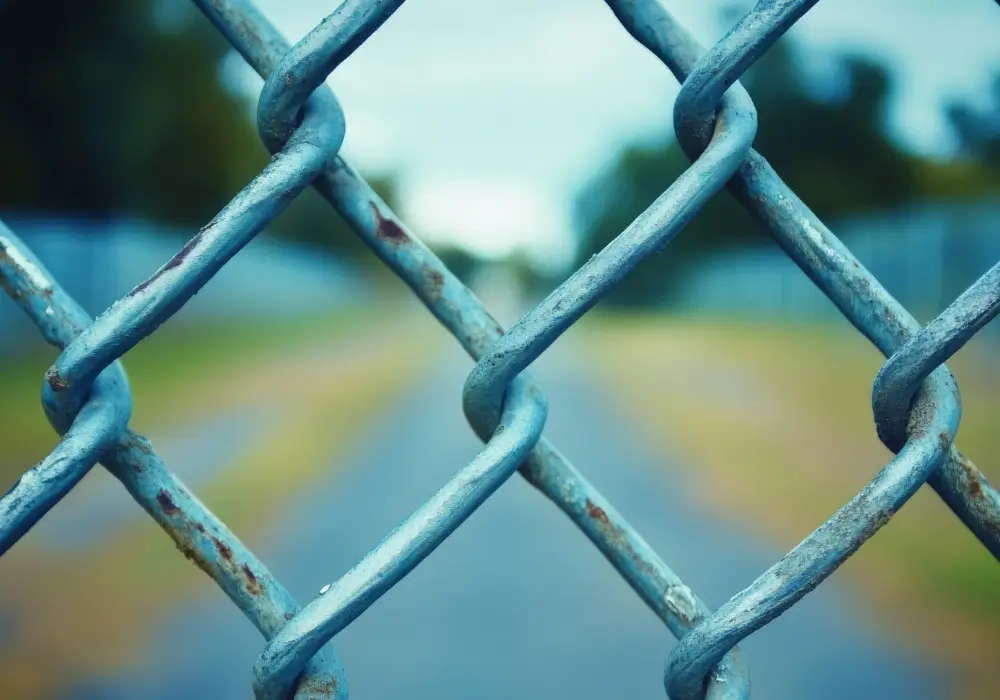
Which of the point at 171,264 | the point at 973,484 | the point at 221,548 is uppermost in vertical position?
the point at 171,264

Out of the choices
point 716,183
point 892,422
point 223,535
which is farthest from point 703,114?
point 223,535

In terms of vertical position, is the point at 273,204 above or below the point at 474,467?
above

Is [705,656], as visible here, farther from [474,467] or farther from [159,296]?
[159,296]

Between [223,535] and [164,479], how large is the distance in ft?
0.12

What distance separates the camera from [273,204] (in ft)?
1.00

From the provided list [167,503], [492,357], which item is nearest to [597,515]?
[492,357]

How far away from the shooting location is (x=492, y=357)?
0.98 ft

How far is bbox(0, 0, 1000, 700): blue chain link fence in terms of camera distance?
29 cm

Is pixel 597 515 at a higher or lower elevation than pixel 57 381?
lower

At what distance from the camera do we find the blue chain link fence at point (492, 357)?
0.29 metres

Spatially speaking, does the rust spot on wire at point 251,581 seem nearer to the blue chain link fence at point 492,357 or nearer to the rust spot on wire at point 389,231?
the blue chain link fence at point 492,357

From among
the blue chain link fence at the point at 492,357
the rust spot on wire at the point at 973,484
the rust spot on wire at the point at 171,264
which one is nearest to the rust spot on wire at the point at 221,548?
the blue chain link fence at the point at 492,357

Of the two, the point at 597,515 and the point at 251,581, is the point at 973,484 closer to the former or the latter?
the point at 597,515

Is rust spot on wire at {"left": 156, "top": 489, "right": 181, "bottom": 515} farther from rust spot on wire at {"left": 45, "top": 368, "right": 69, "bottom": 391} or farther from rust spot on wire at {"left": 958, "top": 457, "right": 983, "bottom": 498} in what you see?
rust spot on wire at {"left": 958, "top": 457, "right": 983, "bottom": 498}
